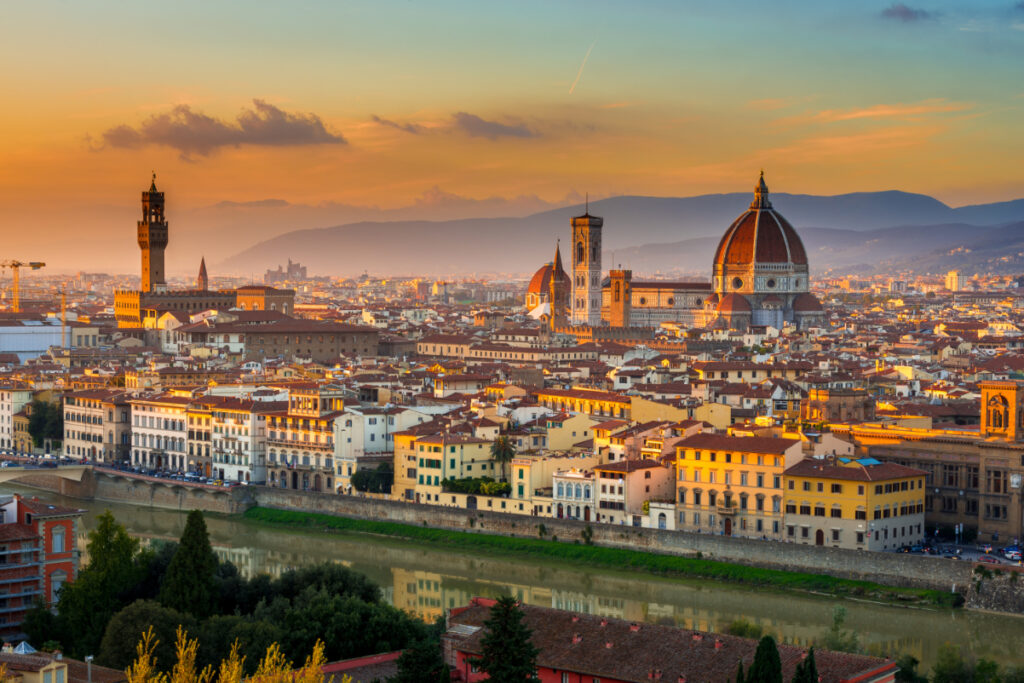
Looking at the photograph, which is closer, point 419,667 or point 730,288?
point 419,667

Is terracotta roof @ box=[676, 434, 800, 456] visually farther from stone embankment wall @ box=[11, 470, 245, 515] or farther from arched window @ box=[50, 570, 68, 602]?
arched window @ box=[50, 570, 68, 602]

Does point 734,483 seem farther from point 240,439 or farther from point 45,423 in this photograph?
point 45,423

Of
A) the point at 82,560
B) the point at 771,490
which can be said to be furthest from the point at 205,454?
the point at 771,490

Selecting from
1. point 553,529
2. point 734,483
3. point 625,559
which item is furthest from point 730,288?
Result: point 625,559

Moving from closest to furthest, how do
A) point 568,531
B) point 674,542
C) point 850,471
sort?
point 850,471 → point 674,542 → point 568,531

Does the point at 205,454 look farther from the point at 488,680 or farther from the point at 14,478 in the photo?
the point at 488,680

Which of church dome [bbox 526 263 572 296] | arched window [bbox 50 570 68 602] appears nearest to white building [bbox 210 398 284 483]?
arched window [bbox 50 570 68 602]

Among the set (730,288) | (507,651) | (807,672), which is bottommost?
(807,672)
